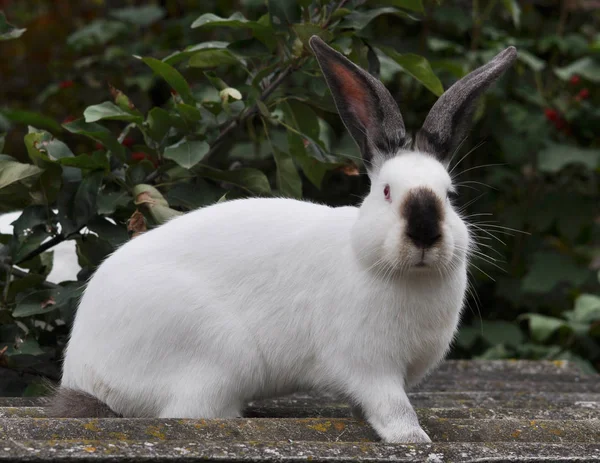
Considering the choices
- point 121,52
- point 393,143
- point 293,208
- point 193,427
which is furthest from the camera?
point 121,52

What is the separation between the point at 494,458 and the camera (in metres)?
2.51

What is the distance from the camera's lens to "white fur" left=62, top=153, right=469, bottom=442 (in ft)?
10.1

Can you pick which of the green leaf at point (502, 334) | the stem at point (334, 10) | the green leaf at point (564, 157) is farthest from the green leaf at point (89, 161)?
the green leaf at point (564, 157)

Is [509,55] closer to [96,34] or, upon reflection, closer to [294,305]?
[294,305]

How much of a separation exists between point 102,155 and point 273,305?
1364mm

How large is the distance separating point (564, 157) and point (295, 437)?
490 centimetres

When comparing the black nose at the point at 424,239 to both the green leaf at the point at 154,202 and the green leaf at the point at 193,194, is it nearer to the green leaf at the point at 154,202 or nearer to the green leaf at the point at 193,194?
the green leaf at the point at 154,202

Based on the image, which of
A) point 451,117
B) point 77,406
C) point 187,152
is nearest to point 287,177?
point 187,152

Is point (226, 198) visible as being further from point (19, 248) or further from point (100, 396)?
point (100, 396)

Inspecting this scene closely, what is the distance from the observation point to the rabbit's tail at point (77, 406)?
3234 mm

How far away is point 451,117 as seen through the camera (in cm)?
318

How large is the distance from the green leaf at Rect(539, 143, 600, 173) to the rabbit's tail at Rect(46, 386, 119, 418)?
4576 millimetres

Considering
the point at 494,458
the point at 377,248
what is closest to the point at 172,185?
the point at 377,248

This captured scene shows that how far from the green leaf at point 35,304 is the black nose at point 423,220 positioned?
1786 mm
